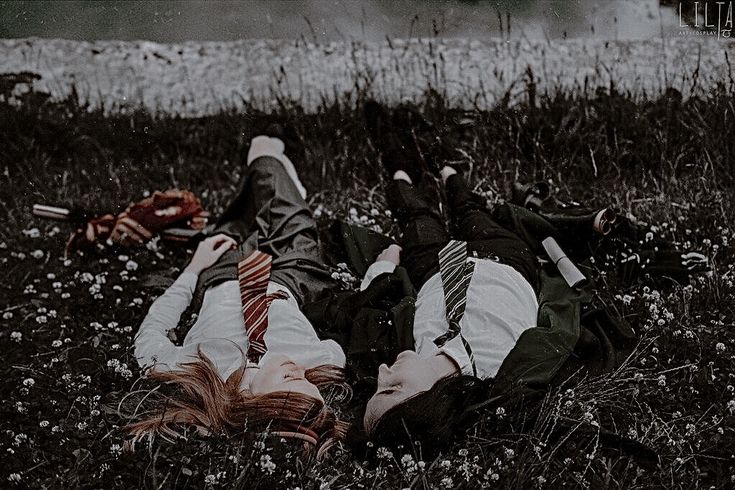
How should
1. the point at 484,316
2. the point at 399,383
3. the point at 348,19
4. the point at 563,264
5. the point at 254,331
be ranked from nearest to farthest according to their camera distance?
the point at 399,383 < the point at 484,316 < the point at 254,331 < the point at 563,264 < the point at 348,19

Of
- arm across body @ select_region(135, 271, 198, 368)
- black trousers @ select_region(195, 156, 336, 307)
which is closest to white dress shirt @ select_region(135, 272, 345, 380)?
arm across body @ select_region(135, 271, 198, 368)

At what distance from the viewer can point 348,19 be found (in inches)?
247

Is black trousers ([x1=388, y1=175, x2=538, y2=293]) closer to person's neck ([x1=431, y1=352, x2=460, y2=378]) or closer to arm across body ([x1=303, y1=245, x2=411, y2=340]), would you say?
arm across body ([x1=303, y1=245, x2=411, y2=340])

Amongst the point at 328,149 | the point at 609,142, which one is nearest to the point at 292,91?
the point at 328,149

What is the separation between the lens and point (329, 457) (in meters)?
3.51

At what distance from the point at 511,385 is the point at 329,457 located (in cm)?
86

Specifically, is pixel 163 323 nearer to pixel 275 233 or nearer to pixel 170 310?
pixel 170 310

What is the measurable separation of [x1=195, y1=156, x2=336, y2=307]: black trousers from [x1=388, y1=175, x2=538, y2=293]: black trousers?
517mm

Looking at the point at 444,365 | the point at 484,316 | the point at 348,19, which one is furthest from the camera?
the point at 348,19

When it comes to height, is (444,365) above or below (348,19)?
below

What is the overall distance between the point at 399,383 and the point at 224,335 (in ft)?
3.64

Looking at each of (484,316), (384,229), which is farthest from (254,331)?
(384,229)

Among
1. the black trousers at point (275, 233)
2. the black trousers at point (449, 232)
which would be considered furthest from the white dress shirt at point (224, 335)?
the black trousers at point (449, 232)

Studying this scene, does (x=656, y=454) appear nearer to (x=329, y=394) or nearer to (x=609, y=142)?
(x=329, y=394)
